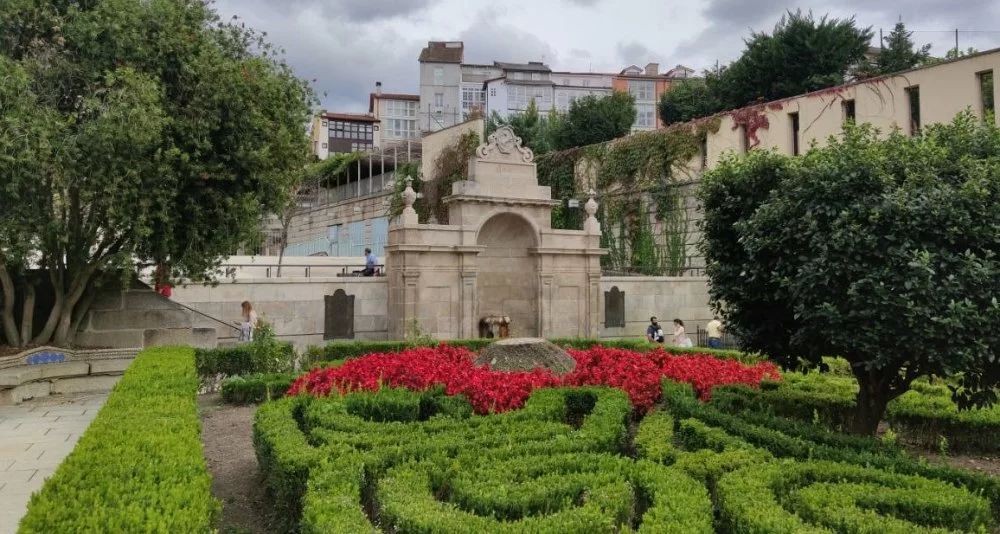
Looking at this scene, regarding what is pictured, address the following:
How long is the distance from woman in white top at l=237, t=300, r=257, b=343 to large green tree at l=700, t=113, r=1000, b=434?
36.7ft

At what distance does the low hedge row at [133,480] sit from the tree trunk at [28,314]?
7559mm

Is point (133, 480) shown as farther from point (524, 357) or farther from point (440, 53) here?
point (440, 53)

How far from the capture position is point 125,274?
1201 cm

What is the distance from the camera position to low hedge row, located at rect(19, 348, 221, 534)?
367 cm

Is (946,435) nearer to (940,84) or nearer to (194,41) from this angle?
(194,41)

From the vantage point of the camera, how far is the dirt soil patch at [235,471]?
6.11 m

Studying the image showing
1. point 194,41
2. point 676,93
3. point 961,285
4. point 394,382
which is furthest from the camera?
point 676,93

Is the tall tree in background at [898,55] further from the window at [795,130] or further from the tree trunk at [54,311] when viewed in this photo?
the tree trunk at [54,311]

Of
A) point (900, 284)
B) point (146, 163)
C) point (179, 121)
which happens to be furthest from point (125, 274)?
point (900, 284)

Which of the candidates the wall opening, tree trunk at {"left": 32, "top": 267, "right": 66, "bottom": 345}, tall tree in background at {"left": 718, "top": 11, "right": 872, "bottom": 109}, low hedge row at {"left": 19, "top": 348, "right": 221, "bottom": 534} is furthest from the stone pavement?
tall tree in background at {"left": 718, "top": 11, "right": 872, "bottom": 109}

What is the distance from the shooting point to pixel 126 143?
11094mm

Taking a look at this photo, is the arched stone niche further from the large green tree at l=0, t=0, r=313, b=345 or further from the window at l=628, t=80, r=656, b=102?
the window at l=628, t=80, r=656, b=102

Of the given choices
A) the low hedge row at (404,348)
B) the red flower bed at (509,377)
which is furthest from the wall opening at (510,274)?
the red flower bed at (509,377)

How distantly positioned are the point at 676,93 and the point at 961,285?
40355mm
